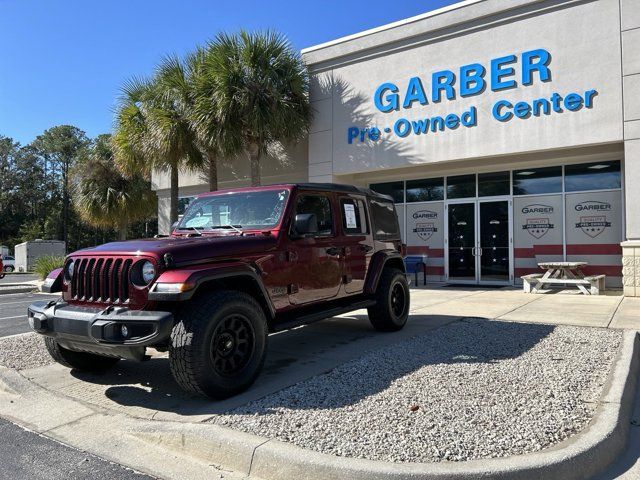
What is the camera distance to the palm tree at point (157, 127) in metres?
14.9

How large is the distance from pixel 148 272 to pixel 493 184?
12.0 meters

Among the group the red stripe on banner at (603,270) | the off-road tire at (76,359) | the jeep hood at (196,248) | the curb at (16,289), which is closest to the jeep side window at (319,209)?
the jeep hood at (196,248)

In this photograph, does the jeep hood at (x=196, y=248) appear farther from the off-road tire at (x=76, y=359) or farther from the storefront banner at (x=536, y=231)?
the storefront banner at (x=536, y=231)

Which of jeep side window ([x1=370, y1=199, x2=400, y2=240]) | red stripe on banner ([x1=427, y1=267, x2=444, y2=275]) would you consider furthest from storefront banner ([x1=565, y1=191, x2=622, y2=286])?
jeep side window ([x1=370, y1=199, x2=400, y2=240])

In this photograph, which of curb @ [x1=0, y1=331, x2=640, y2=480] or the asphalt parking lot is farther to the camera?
the asphalt parking lot

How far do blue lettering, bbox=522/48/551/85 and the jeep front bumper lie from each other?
1121cm

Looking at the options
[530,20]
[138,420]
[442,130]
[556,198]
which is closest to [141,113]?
[442,130]

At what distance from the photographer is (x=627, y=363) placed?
509cm

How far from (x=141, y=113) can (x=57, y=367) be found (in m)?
12.7

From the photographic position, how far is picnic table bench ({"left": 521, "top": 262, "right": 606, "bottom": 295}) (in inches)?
451

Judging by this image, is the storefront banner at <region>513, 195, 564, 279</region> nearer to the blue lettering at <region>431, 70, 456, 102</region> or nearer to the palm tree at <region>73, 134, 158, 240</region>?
the blue lettering at <region>431, 70, 456, 102</region>

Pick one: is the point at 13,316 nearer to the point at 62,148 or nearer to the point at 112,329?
the point at 112,329

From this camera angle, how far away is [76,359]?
16.9 ft

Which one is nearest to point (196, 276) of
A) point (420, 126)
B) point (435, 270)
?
point (420, 126)
